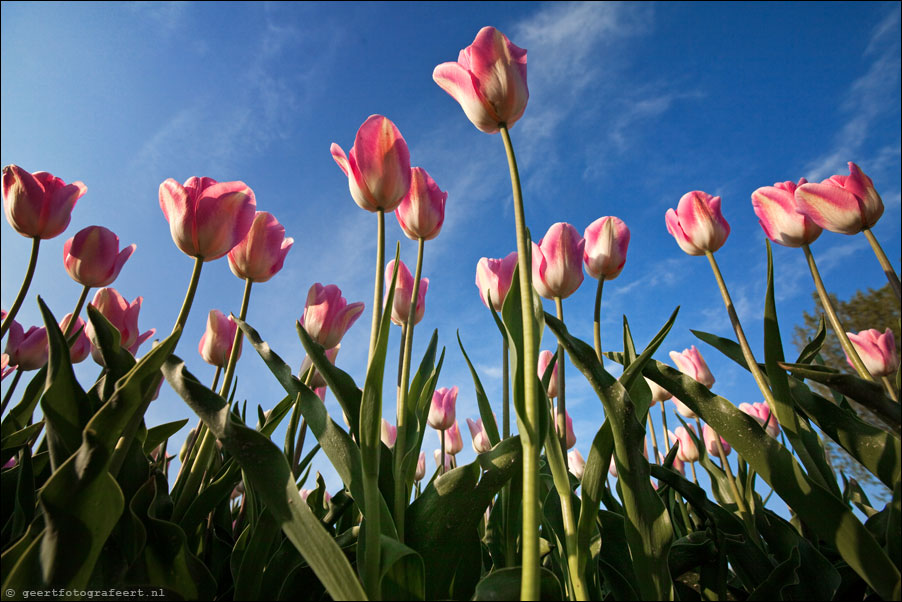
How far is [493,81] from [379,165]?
303mm

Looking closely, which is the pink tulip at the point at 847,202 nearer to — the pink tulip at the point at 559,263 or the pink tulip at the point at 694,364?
the pink tulip at the point at 559,263

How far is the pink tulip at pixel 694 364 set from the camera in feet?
7.74

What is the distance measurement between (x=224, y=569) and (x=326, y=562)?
2.11 ft

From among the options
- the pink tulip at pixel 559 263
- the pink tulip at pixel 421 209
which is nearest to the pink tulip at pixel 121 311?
the pink tulip at pixel 421 209

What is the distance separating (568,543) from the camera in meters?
0.88

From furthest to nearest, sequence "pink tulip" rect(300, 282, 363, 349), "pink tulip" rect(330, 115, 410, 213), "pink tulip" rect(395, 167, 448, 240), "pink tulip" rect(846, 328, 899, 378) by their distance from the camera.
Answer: "pink tulip" rect(846, 328, 899, 378) < "pink tulip" rect(300, 282, 363, 349) < "pink tulip" rect(395, 167, 448, 240) < "pink tulip" rect(330, 115, 410, 213)


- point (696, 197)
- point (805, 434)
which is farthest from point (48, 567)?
point (696, 197)

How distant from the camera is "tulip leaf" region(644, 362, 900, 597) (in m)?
0.82

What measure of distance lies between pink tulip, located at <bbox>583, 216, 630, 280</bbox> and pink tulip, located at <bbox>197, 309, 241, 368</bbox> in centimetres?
116

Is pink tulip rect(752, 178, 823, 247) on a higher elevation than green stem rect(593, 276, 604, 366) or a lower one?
higher

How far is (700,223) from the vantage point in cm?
149

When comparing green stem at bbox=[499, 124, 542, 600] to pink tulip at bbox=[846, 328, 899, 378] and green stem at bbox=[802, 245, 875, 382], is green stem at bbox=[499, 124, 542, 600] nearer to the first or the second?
green stem at bbox=[802, 245, 875, 382]

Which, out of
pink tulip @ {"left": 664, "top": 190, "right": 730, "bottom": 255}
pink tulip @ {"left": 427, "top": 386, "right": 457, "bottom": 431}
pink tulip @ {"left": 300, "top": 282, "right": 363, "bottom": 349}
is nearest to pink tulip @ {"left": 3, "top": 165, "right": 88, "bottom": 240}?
pink tulip @ {"left": 300, "top": 282, "right": 363, "bottom": 349}

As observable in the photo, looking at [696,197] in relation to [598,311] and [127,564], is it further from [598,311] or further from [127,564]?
[127,564]
